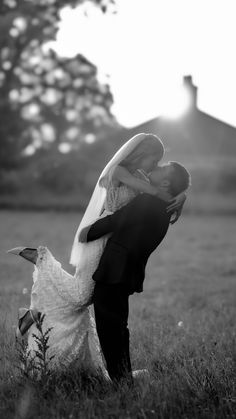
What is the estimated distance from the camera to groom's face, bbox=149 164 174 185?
13.6ft

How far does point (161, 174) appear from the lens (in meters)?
4.18

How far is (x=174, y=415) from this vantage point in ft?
12.5

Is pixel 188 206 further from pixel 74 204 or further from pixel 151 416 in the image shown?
pixel 151 416

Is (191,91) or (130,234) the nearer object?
(130,234)

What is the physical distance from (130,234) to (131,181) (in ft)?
1.18

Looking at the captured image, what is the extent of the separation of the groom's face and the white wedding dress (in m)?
0.37

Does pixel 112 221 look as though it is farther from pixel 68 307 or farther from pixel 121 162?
pixel 68 307

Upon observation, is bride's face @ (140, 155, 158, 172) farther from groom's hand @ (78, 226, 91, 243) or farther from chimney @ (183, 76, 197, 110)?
chimney @ (183, 76, 197, 110)

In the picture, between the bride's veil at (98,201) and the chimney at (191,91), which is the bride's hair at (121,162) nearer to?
the bride's veil at (98,201)

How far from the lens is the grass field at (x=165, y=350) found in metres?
3.91

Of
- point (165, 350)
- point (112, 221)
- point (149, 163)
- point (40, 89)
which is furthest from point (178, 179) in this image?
point (40, 89)

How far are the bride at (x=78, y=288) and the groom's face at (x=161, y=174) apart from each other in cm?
5

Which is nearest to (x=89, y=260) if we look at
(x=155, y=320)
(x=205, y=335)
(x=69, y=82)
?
(x=205, y=335)

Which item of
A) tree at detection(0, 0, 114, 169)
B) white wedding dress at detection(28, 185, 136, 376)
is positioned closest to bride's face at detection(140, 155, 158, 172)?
white wedding dress at detection(28, 185, 136, 376)
